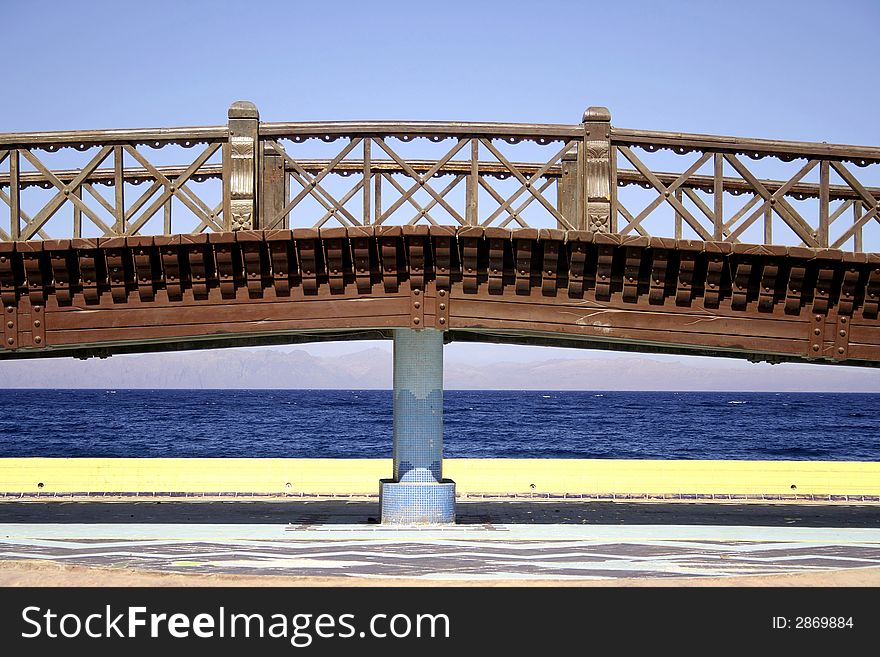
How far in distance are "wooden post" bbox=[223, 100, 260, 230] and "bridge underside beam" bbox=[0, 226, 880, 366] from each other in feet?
1.49

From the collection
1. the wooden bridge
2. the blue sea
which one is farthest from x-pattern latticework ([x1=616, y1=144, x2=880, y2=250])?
the blue sea

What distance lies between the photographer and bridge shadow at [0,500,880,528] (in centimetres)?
1555

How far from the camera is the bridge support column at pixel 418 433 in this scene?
14.4 metres

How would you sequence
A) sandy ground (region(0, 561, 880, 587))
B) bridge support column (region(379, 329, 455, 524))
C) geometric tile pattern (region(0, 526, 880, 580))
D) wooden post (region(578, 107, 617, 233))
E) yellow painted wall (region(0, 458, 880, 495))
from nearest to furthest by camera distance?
sandy ground (region(0, 561, 880, 587)), geometric tile pattern (region(0, 526, 880, 580)), wooden post (region(578, 107, 617, 233)), bridge support column (region(379, 329, 455, 524)), yellow painted wall (region(0, 458, 880, 495))

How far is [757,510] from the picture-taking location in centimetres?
1742

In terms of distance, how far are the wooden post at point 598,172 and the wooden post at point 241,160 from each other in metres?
4.03

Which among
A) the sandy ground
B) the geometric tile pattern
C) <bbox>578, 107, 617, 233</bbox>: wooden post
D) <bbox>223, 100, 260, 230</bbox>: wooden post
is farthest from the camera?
<bbox>223, 100, 260, 230</bbox>: wooden post

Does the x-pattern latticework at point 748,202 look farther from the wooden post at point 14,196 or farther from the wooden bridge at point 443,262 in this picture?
the wooden post at point 14,196

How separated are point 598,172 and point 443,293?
244 centimetres

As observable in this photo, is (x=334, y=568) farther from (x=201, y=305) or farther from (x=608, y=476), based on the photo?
(x=608, y=476)

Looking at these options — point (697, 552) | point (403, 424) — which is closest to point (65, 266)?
point (403, 424)

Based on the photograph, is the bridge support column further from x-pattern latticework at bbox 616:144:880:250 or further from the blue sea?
the blue sea

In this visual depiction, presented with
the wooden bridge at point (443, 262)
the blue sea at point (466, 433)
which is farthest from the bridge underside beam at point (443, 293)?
the blue sea at point (466, 433)
